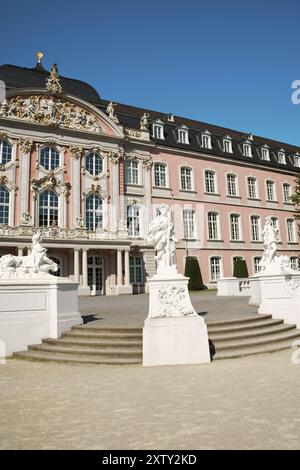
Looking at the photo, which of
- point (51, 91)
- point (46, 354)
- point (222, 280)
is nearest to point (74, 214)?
point (51, 91)

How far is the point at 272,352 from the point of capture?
7.64 meters

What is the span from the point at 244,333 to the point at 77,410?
4794 millimetres

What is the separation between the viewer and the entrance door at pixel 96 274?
2627 centimetres

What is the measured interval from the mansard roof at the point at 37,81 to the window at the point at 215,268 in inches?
652

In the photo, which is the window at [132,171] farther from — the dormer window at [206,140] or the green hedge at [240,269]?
the green hedge at [240,269]

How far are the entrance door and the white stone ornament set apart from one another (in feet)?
61.7

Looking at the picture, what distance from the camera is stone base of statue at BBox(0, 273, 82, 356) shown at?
8312mm

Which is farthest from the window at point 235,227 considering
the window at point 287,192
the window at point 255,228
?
the window at point 287,192

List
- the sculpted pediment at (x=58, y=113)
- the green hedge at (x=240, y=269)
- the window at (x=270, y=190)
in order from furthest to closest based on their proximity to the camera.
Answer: the window at (x=270, y=190) < the green hedge at (x=240, y=269) < the sculpted pediment at (x=58, y=113)

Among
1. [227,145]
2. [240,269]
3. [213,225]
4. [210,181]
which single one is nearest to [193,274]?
[240,269]

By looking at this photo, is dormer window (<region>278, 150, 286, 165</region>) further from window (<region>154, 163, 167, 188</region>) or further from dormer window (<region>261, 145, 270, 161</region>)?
window (<region>154, 163, 167, 188</region>)

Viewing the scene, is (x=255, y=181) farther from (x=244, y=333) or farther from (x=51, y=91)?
(x=244, y=333)
